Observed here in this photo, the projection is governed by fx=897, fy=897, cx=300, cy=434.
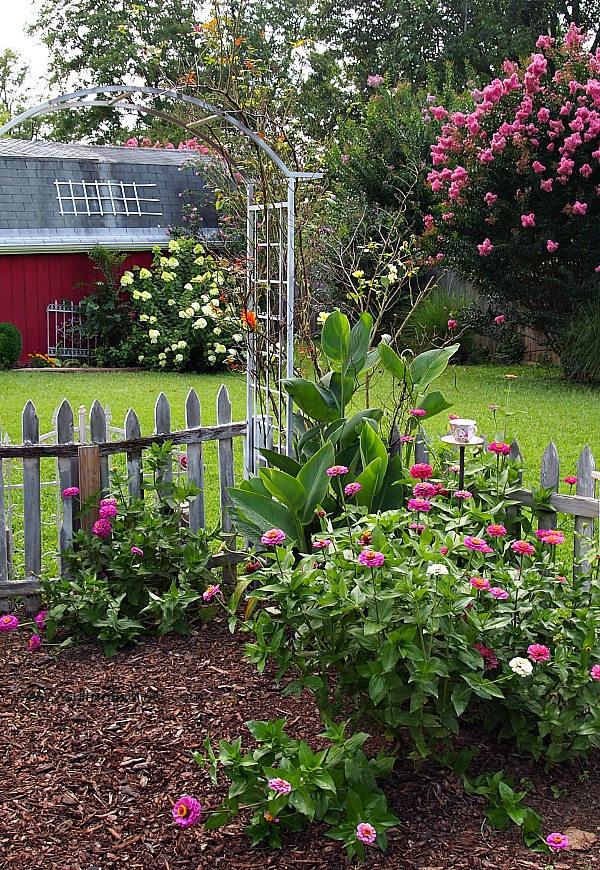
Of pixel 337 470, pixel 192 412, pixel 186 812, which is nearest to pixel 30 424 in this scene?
pixel 192 412

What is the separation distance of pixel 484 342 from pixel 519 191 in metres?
4.00

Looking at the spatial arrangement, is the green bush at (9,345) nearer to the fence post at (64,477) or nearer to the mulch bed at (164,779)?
the fence post at (64,477)

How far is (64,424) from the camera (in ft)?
14.0

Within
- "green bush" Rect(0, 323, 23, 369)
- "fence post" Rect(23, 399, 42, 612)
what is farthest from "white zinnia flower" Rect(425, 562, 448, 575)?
"green bush" Rect(0, 323, 23, 369)

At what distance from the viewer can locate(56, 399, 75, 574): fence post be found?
13.6 feet

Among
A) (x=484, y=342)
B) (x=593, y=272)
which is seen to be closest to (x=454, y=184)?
(x=593, y=272)

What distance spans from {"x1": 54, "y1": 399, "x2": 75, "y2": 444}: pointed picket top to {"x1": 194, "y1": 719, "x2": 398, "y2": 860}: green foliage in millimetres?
2086

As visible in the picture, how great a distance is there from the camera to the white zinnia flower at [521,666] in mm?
2504

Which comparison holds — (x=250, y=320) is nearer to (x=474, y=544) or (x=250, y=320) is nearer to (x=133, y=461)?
(x=133, y=461)

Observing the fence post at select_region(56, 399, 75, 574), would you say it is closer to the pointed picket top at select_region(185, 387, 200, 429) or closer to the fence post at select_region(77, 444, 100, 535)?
the fence post at select_region(77, 444, 100, 535)

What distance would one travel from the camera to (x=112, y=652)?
147 inches

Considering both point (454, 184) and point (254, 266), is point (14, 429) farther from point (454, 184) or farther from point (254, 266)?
point (454, 184)

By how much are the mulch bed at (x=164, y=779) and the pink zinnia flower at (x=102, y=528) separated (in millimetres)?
504

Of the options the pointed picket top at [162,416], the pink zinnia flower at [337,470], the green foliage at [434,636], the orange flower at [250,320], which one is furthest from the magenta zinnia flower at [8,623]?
the orange flower at [250,320]
